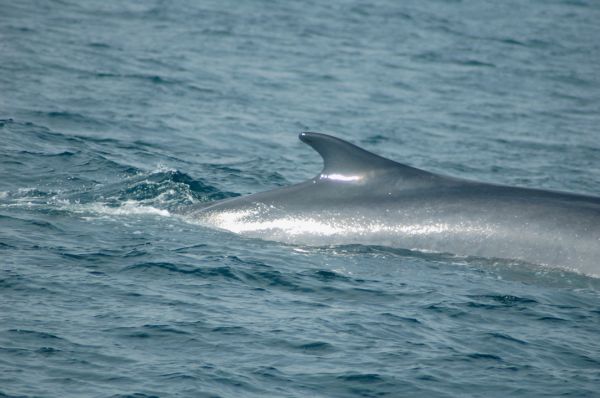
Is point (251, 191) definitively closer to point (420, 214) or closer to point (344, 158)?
point (344, 158)

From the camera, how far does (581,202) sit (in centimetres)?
1360

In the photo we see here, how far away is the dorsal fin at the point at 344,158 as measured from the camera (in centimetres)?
1361

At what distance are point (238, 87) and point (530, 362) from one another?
18330 mm

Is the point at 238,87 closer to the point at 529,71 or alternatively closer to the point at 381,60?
the point at 381,60

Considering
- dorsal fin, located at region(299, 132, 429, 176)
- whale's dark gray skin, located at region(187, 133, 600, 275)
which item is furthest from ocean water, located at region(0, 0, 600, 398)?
dorsal fin, located at region(299, 132, 429, 176)

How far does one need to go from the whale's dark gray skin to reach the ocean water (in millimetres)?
264

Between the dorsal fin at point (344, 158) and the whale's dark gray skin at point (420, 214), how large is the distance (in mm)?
13

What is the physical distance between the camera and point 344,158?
13.7 metres

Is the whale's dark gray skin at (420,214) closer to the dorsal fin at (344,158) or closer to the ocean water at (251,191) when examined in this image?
the dorsal fin at (344,158)

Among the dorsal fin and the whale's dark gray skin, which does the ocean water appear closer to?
the whale's dark gray skin

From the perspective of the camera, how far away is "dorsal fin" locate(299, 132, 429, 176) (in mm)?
13609

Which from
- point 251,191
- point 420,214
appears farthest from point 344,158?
point 251,191

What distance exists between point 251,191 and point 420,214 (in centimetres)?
480

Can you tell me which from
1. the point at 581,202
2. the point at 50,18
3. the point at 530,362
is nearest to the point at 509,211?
the point at 581,202
